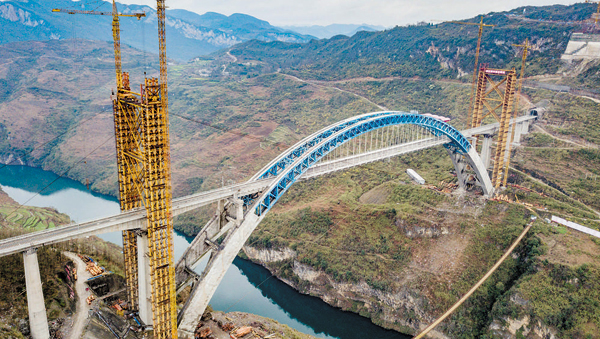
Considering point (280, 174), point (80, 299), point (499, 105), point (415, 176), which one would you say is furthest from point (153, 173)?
point (499, 105)

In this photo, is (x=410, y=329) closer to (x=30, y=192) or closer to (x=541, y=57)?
(x=541, y=57)

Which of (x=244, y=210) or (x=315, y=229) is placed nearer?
(x=244, y=210)

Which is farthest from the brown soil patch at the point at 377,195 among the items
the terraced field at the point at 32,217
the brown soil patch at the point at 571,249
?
the terraced field at the point at 32,217

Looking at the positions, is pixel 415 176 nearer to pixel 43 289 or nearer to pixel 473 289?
pixel 473 289

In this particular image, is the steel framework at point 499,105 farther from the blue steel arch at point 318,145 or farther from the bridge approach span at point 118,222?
the bridge approach span at point 118,222

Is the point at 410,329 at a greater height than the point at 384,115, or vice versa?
the point at 384,115

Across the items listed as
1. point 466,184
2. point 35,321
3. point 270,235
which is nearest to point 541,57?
point 466,184

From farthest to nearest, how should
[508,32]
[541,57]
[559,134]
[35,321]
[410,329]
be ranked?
[508,32], [541,57], [559,134], [410,329], [35,321]
